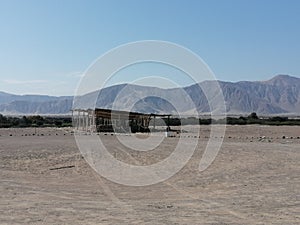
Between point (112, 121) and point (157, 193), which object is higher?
point (112, 121)

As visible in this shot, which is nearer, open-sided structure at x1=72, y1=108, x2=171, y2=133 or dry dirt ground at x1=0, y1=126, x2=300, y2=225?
dry dirt ground at x1=0, y1=126, x2=300, y2=225

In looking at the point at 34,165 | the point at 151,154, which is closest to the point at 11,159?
the point at 34,165

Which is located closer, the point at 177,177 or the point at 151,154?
the point at 177,177

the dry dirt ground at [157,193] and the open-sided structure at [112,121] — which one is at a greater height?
the open-sided structure at [112,121]

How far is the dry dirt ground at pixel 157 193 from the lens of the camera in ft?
35.9

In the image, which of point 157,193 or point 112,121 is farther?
point 112,121

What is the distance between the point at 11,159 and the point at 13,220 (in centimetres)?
1546

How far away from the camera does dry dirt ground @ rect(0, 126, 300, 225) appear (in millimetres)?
10953

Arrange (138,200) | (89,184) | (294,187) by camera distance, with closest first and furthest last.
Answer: (138,200), (294,187), (89,184)

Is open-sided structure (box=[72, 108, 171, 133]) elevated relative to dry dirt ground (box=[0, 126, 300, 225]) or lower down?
elevated

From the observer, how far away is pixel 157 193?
15344 millimetres

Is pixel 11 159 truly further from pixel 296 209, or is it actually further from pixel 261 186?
pixel 296 209

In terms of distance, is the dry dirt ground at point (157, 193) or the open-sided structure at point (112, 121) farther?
the open-sided structure at point (112, 121)

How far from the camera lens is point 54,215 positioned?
11.1 metres
